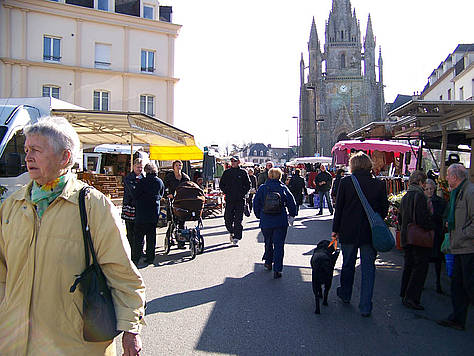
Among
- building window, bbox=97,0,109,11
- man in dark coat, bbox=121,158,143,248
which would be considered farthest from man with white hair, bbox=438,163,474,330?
building window, bbox=97,0,109,11

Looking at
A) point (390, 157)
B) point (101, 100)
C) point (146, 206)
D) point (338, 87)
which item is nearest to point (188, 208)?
point (146, 206)

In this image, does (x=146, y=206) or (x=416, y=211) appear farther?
(x=146, y=206)

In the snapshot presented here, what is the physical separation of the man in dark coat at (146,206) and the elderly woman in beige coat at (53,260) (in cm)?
509

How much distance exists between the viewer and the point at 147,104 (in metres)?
30.4

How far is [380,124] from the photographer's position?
9.93m

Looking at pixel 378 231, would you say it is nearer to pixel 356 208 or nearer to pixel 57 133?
pixel 356 208

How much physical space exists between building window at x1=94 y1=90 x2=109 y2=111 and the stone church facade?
50.7 m

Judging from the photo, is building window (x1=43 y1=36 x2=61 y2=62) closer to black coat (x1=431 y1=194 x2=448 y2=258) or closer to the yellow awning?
the yellow awning

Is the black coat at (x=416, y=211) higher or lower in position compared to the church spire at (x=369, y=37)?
lower

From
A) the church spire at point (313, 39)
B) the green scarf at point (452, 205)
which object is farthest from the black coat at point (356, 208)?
the church spire at point (313, 39)

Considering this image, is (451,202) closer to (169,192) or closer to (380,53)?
(169,192)

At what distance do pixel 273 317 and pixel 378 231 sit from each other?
5.23 ft

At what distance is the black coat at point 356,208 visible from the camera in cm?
516

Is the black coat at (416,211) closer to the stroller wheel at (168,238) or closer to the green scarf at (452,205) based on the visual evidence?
the green scarf at (452,205)
